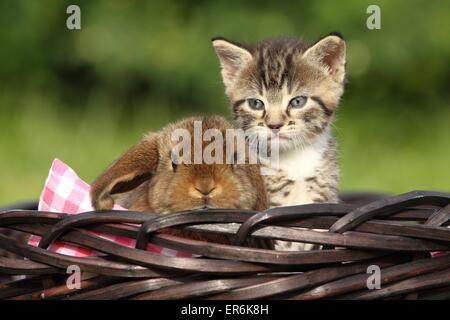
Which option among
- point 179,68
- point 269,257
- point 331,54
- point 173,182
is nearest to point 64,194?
point 173,182

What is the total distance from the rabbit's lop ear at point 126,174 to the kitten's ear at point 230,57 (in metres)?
0.52

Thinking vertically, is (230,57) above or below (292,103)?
above

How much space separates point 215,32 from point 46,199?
2731mm

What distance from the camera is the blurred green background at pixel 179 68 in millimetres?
4523

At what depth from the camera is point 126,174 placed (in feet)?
6.62

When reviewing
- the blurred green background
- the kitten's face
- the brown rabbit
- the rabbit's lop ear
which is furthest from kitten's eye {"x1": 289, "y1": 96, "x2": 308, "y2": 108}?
the blurred green background

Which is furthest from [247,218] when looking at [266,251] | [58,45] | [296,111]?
[58,45]

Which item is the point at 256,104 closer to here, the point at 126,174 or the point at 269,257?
the point at 126,174

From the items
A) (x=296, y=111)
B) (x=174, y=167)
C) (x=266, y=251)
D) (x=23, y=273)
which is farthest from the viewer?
(x=296, y=111)

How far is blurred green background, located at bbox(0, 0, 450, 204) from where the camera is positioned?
4.52m

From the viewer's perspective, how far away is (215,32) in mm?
4727

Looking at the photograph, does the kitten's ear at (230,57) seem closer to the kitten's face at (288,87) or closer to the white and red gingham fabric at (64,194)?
the kitten's face at (288,87)

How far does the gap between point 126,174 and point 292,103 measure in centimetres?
Answer: 67
